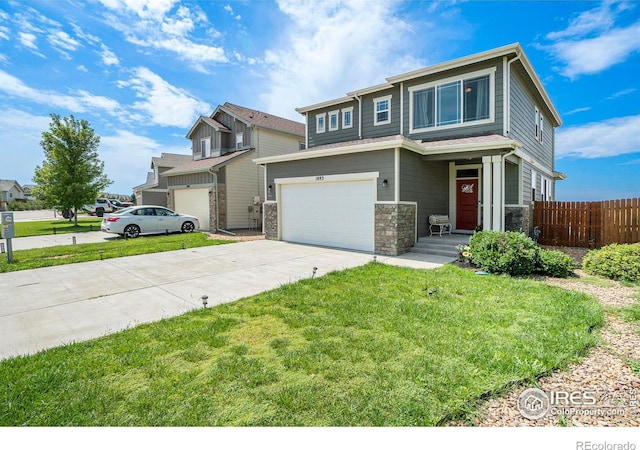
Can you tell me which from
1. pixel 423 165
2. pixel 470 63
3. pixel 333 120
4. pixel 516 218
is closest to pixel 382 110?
pixel 333 120

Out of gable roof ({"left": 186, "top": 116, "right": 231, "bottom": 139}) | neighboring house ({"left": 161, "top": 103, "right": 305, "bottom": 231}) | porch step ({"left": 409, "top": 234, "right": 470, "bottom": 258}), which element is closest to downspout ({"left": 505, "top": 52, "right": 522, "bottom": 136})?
porch step ({"left": 409, "top": 234, "right": 470, "bottom": 258})

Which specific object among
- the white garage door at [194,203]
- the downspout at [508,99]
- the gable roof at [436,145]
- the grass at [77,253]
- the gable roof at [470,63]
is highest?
the gable roof at [470,63]

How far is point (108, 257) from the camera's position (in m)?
9.37

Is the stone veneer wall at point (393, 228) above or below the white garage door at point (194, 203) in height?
below

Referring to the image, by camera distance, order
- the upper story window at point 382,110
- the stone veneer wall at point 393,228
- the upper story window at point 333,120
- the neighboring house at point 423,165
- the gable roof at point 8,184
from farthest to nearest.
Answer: the gable roof at point 8,184, the upper story window at point 333,120, the upper story window at point 382,110, the neighboring house at point 423,165, the stone veneer wall at point 393,228

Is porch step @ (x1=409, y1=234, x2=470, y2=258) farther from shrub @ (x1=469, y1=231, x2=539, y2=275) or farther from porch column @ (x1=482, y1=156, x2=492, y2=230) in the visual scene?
shrub @ (x1=469, y1=231, x2=539, y2=275)

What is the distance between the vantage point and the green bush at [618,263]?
631cm

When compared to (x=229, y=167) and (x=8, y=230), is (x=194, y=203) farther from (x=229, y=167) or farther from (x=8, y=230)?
(x=8, y=230)

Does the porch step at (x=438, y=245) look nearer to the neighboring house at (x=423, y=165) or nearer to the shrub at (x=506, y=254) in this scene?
the neighboring house at (x=423, y=165)

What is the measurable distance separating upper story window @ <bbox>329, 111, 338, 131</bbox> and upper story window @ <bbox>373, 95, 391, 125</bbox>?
2339mm

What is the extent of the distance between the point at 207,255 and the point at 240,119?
11.7m

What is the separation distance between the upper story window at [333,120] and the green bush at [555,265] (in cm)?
1081

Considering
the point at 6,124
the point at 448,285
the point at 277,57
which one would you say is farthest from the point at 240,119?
the point at 448,285

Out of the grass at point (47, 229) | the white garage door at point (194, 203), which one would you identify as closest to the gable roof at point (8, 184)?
the grass at point (47, 229)
